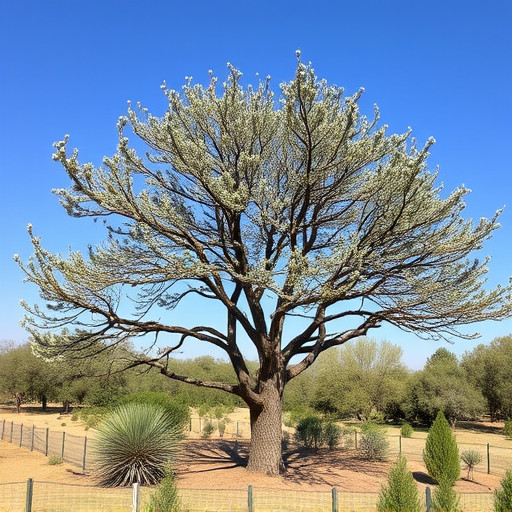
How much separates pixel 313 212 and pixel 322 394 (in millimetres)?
34288

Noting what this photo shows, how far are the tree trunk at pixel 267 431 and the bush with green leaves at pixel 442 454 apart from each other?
453cm

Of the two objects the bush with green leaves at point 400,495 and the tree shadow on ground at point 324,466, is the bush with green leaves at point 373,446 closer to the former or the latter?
the tree shadow on ground at point 324,466

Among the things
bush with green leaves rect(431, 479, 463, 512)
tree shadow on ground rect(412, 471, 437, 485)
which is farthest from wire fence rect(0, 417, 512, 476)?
bush with green leaves rect(431, 479, 463, 512)

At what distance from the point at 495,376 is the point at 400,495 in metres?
38.8

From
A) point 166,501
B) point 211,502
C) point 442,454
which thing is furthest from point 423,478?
point 166,501

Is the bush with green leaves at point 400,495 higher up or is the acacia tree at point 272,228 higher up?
the acacia tree at point 272,228

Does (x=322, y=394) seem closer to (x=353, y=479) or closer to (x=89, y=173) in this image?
(x=353, y=479)

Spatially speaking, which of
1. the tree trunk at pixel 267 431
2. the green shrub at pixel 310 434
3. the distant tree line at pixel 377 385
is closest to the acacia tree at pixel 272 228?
the tree trunk at pixel 267 431

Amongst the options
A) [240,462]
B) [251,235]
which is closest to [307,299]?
[251,235]

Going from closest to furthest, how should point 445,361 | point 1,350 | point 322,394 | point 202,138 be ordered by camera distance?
point 202,138 → point 322,394 → point 445,361 → point 1,350

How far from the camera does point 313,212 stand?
13.6 m

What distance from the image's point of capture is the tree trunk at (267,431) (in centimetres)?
1371

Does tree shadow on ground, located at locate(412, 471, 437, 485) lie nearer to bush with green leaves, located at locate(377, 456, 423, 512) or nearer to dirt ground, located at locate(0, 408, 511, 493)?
dirt ground, located at locate(0, 408, 511, 493)

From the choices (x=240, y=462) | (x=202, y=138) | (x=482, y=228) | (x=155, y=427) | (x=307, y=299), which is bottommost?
(x=240, y=462)
